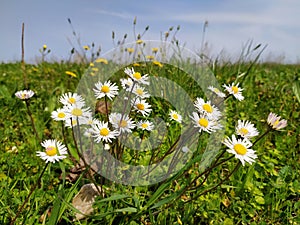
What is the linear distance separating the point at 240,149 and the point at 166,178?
0.47 metres

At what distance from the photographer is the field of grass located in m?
1.18

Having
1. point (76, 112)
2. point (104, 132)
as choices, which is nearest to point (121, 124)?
point (104, 132)

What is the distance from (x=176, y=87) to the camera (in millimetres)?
2246

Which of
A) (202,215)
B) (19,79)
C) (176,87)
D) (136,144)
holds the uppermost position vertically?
(176,87)

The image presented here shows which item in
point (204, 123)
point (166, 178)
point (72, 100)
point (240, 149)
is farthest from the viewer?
point (166, 178)

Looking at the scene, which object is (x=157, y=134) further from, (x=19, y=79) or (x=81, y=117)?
(x=19, y=79)

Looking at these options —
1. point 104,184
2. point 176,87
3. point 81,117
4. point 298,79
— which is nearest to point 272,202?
point 104,184

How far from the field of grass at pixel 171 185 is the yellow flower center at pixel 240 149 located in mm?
Result: 148

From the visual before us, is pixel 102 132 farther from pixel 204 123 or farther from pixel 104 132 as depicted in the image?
pixel 204 123

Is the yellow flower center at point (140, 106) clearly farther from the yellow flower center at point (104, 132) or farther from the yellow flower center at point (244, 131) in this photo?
the yellow flower center at point (244, 131)

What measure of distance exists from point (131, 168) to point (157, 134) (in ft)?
1.15

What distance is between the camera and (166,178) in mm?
1377

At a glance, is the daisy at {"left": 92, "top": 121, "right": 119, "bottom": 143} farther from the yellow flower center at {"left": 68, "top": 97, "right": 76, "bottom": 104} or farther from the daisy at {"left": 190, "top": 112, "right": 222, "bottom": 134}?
the daisy at {"left": 190, "top": 112, "right": 222, "bottom": 134}

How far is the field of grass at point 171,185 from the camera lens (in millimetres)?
1181
